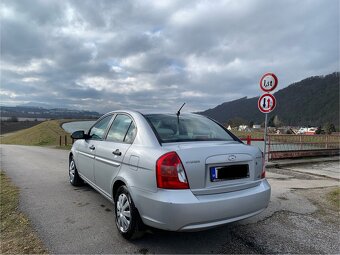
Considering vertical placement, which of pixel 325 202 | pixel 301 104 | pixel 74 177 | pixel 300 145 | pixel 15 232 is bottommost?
pixel 325 202

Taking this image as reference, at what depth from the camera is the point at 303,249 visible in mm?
3197

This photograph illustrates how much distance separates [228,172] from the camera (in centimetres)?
305

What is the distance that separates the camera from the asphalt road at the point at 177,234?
3164mm

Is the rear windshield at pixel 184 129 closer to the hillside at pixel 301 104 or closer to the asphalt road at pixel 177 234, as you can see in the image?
the asphalt road at pixel 177 234

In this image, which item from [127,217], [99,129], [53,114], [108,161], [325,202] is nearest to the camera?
[127,217]

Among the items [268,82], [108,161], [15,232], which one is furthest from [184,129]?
[268,82]

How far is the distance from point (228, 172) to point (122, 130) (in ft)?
5.51

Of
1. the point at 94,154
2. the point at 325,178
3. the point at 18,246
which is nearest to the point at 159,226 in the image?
the point at 18,246

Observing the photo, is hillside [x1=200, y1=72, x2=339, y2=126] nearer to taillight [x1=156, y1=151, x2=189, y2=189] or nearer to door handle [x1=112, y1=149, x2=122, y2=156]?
door handle [x1=112, y1=149, x2=122, y2=156]

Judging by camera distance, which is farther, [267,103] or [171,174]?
[267,103]

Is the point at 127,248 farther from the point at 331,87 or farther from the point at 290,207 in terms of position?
the point at 331,87

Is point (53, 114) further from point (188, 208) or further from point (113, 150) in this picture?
point (188, 208)

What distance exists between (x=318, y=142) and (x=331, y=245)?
400 inches

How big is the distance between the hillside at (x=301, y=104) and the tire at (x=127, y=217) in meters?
70.4
